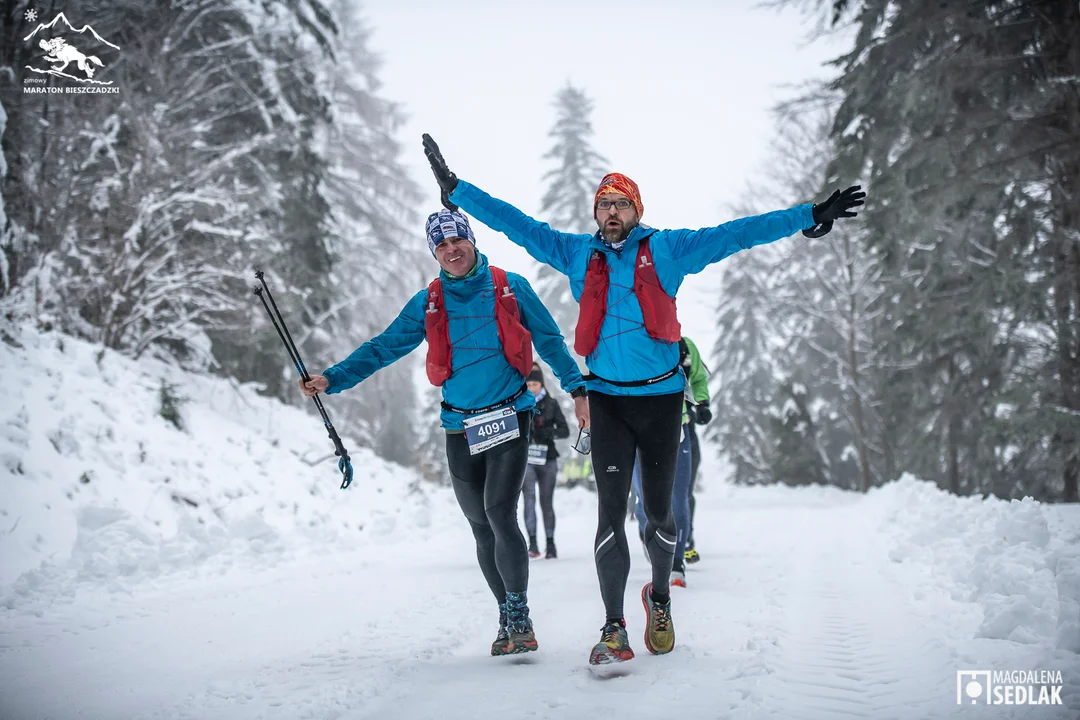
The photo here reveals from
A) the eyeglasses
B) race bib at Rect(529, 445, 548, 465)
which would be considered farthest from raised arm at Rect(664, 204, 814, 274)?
race bib at Rect(529, 445, 548, 465)

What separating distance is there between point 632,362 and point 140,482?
21.5 feet

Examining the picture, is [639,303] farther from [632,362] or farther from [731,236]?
[731,236]

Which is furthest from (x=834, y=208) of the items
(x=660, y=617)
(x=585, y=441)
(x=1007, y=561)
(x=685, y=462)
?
(x=685, y=462)

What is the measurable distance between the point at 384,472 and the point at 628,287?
1085 cm

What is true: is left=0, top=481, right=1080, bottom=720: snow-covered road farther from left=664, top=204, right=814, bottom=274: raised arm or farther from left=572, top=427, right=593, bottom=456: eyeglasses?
left=664, top=204, right=814, bottom=274: raised arm

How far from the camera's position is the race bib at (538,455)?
8.06m

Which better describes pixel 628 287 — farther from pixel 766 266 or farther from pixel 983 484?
pixel 766 266

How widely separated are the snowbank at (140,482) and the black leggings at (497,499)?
3.52 metres

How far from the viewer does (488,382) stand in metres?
4.08

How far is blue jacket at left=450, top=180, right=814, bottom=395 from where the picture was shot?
367cm

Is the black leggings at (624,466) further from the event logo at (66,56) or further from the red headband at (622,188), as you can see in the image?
the event logo at (66,56)

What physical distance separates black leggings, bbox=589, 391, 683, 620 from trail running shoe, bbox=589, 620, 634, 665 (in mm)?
74

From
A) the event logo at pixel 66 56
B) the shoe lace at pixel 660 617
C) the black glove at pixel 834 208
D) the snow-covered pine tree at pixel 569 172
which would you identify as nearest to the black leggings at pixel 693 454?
the shoe lace at pixel 660 617

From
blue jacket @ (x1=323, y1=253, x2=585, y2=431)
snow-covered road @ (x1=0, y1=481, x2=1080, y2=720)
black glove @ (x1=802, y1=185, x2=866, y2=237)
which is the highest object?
black glove @ (x1=802, y1=185, x2=866, y2=237)
